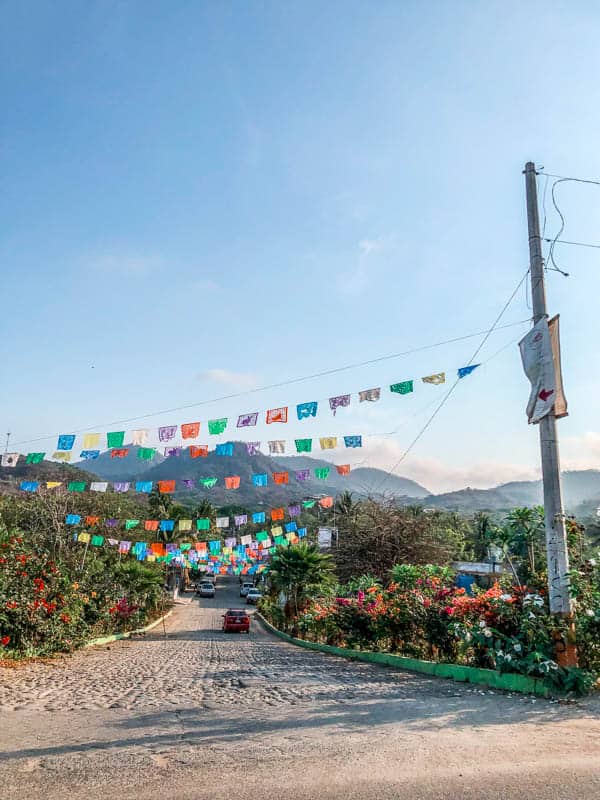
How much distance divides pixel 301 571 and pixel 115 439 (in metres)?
14.0

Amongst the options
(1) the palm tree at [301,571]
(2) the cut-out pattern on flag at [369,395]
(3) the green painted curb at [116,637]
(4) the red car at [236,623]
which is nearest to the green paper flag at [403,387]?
(2) the cut-out pattern on flag at [369,395]

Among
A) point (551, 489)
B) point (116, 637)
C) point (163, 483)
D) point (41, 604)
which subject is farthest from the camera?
point (163, 483)

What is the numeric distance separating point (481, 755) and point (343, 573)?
2593 cm

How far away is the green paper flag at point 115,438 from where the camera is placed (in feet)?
58.5

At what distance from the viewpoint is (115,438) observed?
59.7 ft

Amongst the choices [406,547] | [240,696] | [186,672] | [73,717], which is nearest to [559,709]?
[240,696]

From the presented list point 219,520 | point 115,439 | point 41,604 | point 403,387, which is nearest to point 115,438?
point 115,439

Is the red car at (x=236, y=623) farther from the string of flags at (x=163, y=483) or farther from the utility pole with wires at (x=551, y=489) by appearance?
the utility pole with wires at (x=551, y=489)

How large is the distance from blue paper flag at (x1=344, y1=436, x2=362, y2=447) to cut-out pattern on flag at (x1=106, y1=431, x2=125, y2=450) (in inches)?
281

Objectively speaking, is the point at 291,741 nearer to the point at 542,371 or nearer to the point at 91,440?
the point at 542,371

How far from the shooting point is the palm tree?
28.5 metres

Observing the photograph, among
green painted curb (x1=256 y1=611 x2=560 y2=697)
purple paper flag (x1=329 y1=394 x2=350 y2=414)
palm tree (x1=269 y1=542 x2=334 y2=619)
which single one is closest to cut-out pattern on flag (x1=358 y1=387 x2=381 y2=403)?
purple paper flag (x1=329 y1=394 x2=350 y2=414)

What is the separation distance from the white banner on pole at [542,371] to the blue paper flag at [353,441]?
885 cm

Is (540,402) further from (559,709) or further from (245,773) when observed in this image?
(245,773)
